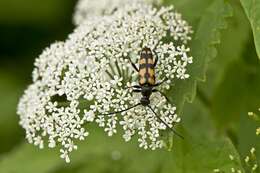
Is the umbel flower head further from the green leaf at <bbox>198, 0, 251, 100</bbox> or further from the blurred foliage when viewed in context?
the green leaf at <bbox>198, 0, 251, 100</bbox>

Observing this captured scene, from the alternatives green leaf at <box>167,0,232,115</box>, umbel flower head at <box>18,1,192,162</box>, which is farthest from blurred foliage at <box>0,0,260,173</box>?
umbel flower head at <box>18,1,192,162</box>

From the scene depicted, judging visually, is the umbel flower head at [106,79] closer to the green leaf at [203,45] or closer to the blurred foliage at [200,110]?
the green leaf at [203,45]

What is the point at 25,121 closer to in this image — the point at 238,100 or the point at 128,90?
the point at 128,90

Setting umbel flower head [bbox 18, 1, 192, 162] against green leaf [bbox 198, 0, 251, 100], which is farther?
green leaf [bbox 198, 0, 251, 100]

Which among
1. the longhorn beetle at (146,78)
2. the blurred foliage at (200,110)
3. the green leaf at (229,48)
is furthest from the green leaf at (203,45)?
the green leaf at (229,48)

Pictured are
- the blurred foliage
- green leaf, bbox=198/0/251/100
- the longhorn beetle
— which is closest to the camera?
the longhorn beetle

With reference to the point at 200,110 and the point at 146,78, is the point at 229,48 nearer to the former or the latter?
the point at 200,110

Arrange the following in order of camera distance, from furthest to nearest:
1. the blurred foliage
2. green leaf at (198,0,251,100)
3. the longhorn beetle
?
green leaf at (198,0,251,100) → the blurred foliage → the longhorn beetle
